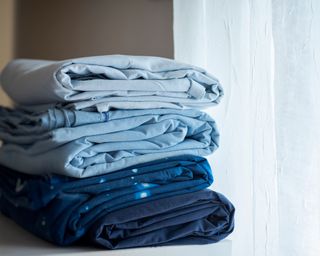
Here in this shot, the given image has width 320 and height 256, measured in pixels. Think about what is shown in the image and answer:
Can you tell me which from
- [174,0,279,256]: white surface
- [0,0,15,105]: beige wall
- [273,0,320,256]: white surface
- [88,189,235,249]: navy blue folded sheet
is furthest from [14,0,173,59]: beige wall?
[88,189,235,249]: navy blue folded sheet

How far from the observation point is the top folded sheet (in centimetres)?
59

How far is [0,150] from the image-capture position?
801 millimetres

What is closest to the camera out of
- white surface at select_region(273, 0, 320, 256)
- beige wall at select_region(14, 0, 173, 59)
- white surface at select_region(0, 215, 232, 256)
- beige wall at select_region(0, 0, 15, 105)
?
white surface at select_region(0, 215, 232, 256)

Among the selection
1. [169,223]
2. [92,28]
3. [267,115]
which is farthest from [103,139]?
[92,28]

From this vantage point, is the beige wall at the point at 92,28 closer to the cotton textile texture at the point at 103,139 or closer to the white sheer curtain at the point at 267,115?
the white sheer curtain at the point at 267,115

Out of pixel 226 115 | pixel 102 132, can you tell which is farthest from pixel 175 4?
pixel 102 132

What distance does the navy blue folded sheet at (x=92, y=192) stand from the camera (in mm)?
580

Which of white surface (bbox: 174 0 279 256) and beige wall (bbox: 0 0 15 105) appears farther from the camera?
beige wall (bbox: 0 0 15 105)

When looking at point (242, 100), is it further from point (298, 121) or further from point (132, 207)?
point (132, 207)

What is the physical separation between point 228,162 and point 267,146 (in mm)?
98

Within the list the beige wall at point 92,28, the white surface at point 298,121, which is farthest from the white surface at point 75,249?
the beige wall at point 92,28

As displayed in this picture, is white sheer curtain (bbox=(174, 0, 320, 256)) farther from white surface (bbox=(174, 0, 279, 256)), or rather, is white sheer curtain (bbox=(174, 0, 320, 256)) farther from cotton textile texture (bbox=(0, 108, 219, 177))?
cotton textile texture (bbox=(0, 108, 219, 177))

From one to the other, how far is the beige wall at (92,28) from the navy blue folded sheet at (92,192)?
530 mm

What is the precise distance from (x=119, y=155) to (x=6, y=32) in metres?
0.79
